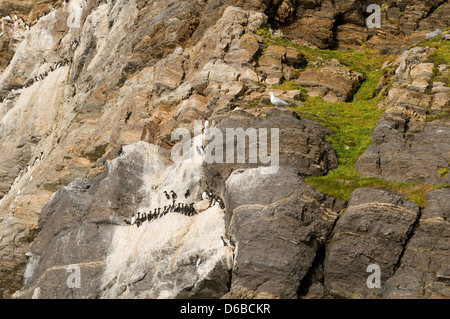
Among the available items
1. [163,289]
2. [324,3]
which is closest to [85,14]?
[324,3]

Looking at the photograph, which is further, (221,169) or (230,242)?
(221,169)

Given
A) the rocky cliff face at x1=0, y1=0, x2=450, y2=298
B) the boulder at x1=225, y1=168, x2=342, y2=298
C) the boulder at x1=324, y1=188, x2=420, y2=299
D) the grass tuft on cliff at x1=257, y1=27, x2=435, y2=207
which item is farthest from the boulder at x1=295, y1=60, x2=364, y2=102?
the boulder at x1=324, y1=188, x2=420, y2=299

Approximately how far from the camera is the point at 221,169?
26984 millimetres

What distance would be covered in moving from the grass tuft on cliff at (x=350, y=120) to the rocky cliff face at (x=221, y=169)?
0.55 m

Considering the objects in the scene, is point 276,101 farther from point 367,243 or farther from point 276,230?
point 367,243

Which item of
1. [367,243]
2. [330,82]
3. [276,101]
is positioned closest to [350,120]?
[276,101]

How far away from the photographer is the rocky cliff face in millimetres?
21922

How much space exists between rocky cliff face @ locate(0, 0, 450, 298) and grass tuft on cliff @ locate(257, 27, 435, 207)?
1.80 feet

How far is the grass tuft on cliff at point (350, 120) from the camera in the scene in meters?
23.6

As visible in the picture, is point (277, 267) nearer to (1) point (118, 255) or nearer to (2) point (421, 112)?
(1) point (118, 255)

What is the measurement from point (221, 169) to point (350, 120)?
8.01 metres

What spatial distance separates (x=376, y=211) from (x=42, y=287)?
605 inches

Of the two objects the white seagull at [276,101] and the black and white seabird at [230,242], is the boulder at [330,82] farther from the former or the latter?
the black and white seabird at [230,242]

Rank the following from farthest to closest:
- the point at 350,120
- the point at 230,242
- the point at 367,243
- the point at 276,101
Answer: the point at 350,120
the point at 276,101
the point at 230,242
the point at 367,243
